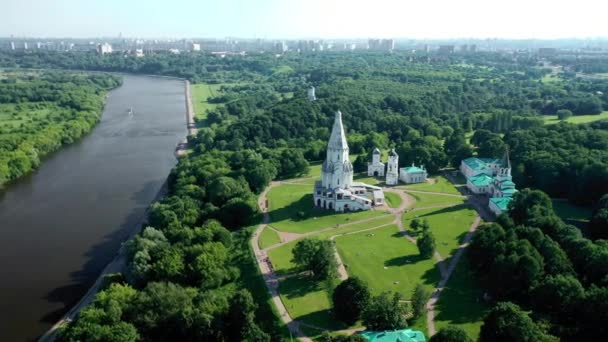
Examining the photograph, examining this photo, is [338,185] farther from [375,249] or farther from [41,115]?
[41,115]

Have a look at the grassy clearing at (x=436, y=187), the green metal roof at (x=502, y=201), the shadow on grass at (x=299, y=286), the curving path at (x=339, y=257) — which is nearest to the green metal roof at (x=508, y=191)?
the green metal roof at (x=502, y=201)

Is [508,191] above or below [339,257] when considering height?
above

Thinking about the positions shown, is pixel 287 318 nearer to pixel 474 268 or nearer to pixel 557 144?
pixel 474 268

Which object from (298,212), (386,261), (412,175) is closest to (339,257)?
(386,261)

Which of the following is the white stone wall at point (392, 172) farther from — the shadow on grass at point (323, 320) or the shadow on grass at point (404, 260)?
the shadow on grass at point (323, 320)

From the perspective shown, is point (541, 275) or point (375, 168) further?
point (375, 168)
